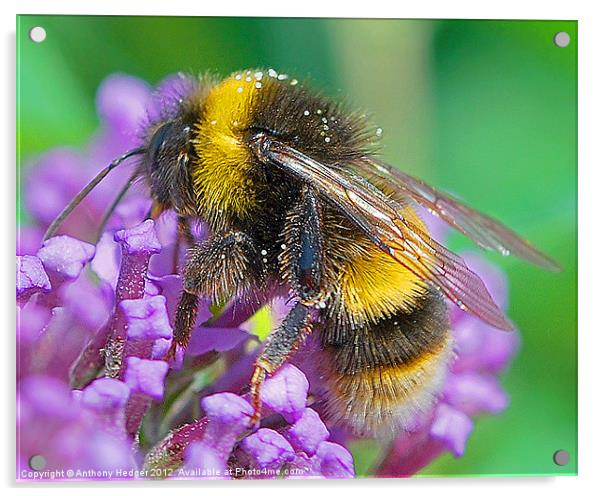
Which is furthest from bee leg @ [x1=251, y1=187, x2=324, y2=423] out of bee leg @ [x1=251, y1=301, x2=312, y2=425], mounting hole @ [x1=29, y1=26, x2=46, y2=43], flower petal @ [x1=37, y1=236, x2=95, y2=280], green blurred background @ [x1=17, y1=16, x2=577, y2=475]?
mounting hole @ [x1=29, y1=26, x2=46, y2=43]

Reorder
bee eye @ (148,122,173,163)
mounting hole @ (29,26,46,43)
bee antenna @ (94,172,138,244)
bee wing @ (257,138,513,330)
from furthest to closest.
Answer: mounting hole @ (29,26,46,43) < bee antenna @ (94,172,138,244) < bee eye @ (148,122,173,163) < bee wing @ (257,138,513,330)

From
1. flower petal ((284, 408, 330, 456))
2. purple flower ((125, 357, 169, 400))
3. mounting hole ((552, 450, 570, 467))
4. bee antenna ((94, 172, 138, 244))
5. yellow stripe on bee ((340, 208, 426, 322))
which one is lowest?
mounting hole ((552, 450, 570, 467))

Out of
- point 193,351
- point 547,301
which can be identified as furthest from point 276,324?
point 547,301

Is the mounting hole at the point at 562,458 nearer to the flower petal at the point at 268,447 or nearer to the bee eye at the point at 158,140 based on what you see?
the flower petal at the point at 268,447

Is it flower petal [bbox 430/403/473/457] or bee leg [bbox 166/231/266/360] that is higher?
bee leg [bbox 166/231/266/360]

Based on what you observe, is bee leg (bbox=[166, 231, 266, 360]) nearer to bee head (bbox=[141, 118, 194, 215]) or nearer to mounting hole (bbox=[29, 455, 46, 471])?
bee head (bbox=[141, 118, 194, 215])

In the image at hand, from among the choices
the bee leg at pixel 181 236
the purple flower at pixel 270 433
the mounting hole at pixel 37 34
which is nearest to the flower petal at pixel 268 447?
the purple flower at pixel 270 433
